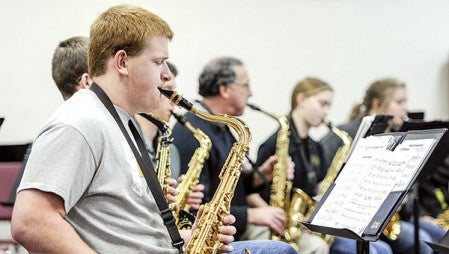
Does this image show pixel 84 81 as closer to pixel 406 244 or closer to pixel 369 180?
pixel 369 180

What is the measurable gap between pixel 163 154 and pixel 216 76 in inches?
49.6

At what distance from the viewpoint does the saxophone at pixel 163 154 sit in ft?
10.4

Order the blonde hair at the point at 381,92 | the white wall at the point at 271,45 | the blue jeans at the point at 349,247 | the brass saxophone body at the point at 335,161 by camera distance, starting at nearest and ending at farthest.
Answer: the blue jeans at the point at 349,247
the brass saxophone body at the point at 335,161
the white wall at the point at 271,45
the blonde hair at the point at 381,92

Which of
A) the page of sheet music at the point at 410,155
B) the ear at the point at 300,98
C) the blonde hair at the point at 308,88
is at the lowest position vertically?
the ear at the point at 300,98

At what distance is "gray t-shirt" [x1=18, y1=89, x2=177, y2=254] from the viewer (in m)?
2.08

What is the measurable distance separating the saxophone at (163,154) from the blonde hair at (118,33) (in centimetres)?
85

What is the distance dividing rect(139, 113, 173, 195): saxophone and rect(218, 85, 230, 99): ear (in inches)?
35.2

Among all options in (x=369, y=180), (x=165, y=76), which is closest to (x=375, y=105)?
(x=369, y=180)

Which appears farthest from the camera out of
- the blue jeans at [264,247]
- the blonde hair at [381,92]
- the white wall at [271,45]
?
the blonde hair at [381,92]

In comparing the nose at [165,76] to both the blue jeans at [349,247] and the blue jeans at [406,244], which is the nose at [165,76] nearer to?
the blue jeans at [349,247]

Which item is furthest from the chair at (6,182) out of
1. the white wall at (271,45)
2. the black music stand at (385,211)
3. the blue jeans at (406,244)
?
the blue jeans at (406,244)

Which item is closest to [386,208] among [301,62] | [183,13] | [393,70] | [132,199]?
[132,199]

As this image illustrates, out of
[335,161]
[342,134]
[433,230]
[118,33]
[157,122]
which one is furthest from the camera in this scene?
[433,230]

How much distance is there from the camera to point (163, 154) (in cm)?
340
